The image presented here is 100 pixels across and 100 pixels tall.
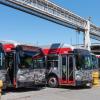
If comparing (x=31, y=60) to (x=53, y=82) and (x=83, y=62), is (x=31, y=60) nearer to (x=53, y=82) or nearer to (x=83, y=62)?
(x=53, y=82)

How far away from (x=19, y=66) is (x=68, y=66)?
4.46 m

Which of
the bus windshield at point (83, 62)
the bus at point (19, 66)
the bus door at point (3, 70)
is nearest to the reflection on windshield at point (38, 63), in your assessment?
the bus at point (19, 66)

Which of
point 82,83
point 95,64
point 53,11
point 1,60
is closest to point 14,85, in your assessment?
point 1,60

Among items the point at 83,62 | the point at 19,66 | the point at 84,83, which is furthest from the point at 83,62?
the point at 19,66

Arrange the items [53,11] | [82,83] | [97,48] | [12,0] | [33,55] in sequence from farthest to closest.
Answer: [97,48]
[53,11]
[12,0]
[82,83]
[33,55]

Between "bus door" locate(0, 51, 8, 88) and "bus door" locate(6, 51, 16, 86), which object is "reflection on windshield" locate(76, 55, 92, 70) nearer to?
"bus door" locate(6, 51, 16, 86)

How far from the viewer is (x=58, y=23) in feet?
105

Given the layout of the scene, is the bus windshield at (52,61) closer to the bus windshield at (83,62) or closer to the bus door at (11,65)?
the bus windshield at (83,62)

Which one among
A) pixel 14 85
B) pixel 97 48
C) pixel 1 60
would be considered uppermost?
pixel 97 48

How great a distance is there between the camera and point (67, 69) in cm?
2291

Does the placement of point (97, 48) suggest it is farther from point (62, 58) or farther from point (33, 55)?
point (33, 55)

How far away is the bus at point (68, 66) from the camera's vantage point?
22.4m

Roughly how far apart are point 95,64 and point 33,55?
24.4 ft

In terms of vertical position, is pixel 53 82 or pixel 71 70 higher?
pixel 71 70
